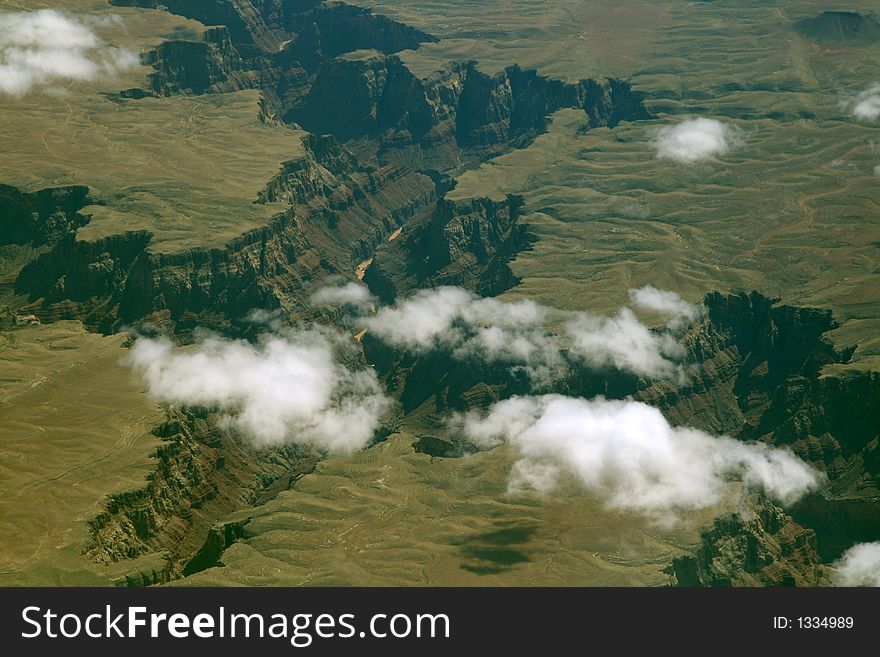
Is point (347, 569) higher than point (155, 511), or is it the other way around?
point (155, 511)

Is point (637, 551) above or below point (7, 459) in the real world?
below

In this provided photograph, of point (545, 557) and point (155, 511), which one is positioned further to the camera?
point (155, 511)

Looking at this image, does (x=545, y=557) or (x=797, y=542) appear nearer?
(x=545, y=557)

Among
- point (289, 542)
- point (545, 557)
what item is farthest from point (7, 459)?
point (545, 557)

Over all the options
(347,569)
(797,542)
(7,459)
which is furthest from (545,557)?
(7,459)

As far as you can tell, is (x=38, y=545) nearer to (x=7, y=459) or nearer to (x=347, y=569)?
(x=7, y=459)

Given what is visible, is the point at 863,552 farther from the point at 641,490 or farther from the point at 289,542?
the point at 289,542
